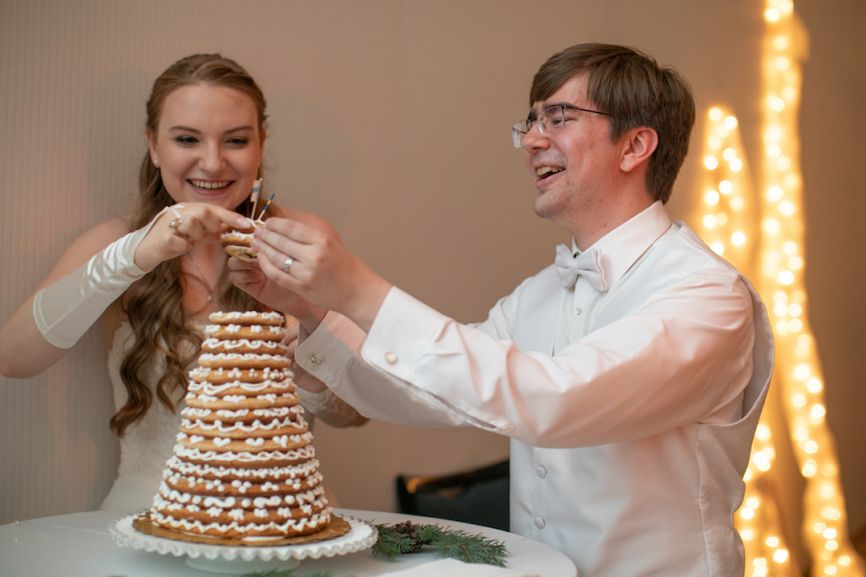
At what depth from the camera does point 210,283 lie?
8.81 feet

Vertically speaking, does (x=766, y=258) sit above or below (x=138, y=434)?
above

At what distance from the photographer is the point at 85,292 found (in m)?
2.22

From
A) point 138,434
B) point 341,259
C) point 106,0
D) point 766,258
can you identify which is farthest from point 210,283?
point 766,258

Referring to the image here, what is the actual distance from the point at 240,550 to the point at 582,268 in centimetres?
109

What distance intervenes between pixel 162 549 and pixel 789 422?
3246mm

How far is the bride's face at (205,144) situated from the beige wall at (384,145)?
326 millimetres

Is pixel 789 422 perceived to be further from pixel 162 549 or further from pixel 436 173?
pixel 162 549

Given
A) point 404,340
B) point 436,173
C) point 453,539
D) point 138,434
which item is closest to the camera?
point 404,340

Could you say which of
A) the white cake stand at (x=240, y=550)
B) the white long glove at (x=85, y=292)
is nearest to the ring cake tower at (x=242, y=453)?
the white cake stand at (x=240, y=550)

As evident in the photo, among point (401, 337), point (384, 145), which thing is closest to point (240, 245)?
point (401, 337)

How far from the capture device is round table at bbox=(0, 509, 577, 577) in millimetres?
1635

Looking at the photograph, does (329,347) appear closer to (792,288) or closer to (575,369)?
(575,369)

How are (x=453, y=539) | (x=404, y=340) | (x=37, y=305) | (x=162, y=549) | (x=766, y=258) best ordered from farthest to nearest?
1. (x=766, y=258)
2. (x=37, y=305)
3. (x=453, y=539)
4. (x=404, y=340)
5. (x=162, y=549)

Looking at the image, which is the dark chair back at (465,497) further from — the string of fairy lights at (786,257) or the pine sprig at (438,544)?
the string of fairy lights at (786,257)
